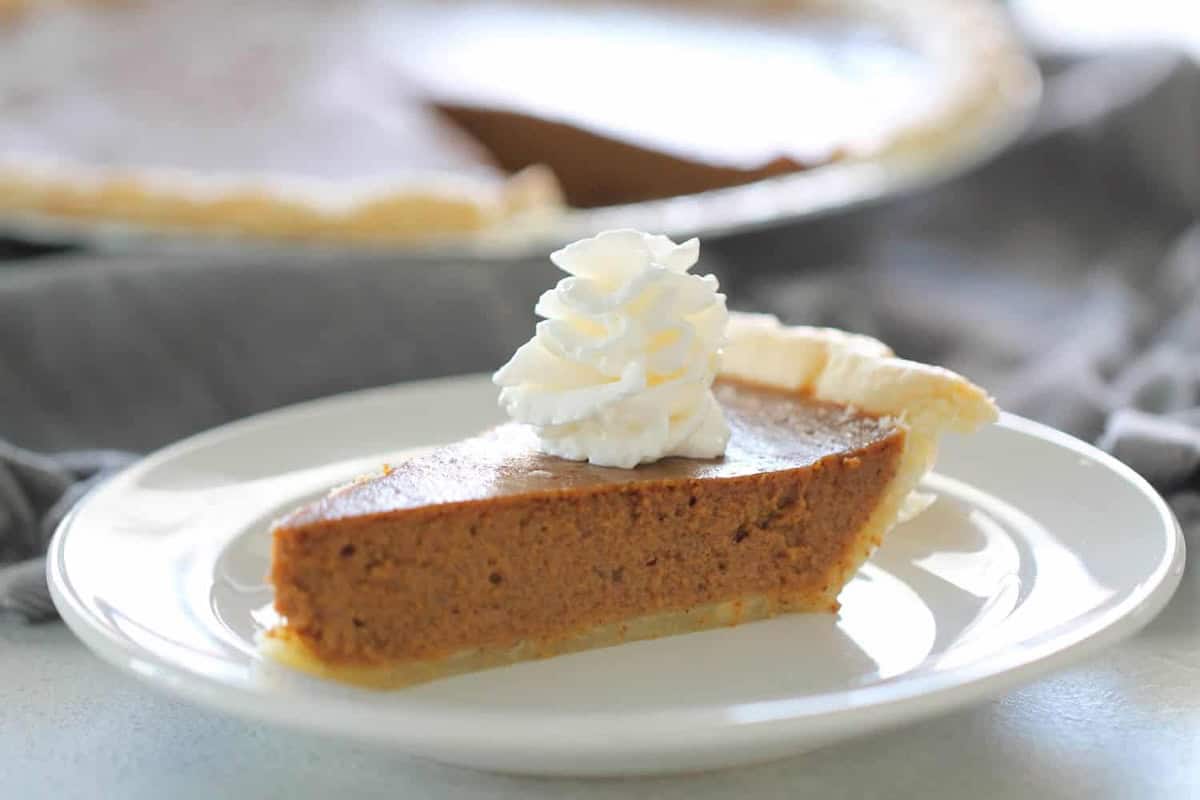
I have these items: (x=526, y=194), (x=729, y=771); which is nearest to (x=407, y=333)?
(x=526, y=194)

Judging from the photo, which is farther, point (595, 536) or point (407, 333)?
point (407, 333)

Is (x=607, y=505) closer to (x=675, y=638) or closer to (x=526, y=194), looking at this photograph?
(x=675, y=638)

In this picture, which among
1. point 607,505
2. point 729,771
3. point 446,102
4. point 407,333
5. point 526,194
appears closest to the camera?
point 729,771

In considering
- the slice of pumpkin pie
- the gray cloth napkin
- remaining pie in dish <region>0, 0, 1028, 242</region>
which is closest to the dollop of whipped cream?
the slice of pumpkin pie

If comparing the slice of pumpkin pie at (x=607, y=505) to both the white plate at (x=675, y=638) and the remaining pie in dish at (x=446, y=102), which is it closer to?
the white plate at (x=675, y=638)

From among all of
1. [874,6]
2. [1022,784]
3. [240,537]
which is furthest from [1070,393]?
[874,6]

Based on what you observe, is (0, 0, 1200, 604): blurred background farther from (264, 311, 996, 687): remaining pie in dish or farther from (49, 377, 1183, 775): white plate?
(264, 311, 996, 687): remaining pie in dish
